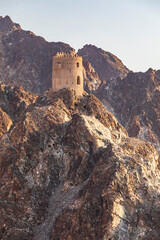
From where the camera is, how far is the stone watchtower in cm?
8775

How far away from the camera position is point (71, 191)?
67.9 metres

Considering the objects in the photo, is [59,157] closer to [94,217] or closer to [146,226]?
[94,217]

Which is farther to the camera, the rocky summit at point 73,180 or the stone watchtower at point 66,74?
the stone watchtower at point 66,74

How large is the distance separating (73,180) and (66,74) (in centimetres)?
2758

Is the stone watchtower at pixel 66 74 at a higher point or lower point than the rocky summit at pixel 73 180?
higher

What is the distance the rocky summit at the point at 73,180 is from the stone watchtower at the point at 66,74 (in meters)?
3.78

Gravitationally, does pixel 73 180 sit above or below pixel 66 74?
below

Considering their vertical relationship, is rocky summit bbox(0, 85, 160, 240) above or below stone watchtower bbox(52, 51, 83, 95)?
below

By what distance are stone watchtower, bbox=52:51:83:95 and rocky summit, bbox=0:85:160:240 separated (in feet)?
12.4

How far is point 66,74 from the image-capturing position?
8781cm

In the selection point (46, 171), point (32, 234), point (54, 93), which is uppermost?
point (54, 93)

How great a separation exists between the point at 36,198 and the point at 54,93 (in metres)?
27.8

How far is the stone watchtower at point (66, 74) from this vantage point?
87750 mm

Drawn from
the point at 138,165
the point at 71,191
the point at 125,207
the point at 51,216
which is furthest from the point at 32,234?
the point at 138,165
